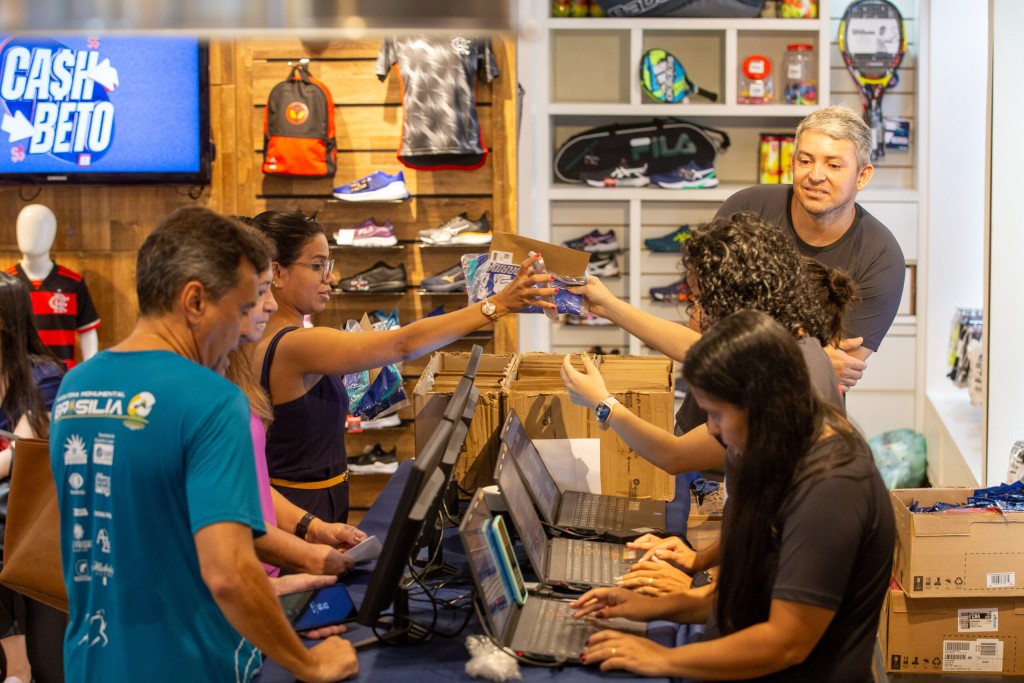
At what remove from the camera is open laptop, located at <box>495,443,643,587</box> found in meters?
2.21

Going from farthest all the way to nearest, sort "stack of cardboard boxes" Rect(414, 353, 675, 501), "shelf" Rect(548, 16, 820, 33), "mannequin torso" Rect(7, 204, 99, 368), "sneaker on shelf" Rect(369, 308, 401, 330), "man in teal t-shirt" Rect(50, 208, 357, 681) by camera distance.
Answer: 1. "shelf" Rect(548, 16, 820, 33)
2. "mannequin torso" Rect(7, 204, 99, 368)
3. "sneaker on shelf" Rect(369, 308, 401, 330)
4. "stack of cardboard boxes" Rect(414, 353, 675, 501)
5. "man in teal t-shirt" Rect(50, 208, 357, 681)

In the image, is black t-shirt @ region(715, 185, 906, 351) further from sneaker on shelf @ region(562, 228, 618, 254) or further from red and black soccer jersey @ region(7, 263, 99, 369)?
red and black soccer jersey @ region(7, 263, 99, 369)

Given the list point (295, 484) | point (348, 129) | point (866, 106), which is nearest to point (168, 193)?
point (348, 129)

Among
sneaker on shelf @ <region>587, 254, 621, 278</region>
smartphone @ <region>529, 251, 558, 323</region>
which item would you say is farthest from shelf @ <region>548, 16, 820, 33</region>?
smartphone @ <region>529, 251, 558, 323</region>

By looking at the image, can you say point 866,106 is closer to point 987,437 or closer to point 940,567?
point 987,437

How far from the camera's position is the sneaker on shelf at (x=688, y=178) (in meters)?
6.51

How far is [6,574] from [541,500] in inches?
46.8

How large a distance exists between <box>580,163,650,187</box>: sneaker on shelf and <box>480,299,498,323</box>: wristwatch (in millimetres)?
4158

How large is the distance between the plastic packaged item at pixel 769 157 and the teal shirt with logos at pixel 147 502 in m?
5.55

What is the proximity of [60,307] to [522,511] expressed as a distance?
4.08 metres

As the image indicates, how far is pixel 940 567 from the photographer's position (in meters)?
2.60

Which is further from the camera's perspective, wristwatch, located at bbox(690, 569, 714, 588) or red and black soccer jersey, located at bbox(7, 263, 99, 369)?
red and black soccer jersey, located at bbox(7, 263, 99, 369)

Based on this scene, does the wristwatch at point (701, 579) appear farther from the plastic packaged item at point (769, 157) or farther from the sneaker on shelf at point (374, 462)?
the plastic packaged item at point (769, 157)

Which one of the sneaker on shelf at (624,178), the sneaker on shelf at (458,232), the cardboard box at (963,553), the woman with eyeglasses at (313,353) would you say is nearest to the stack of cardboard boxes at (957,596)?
the cardboard box at (963,553)
